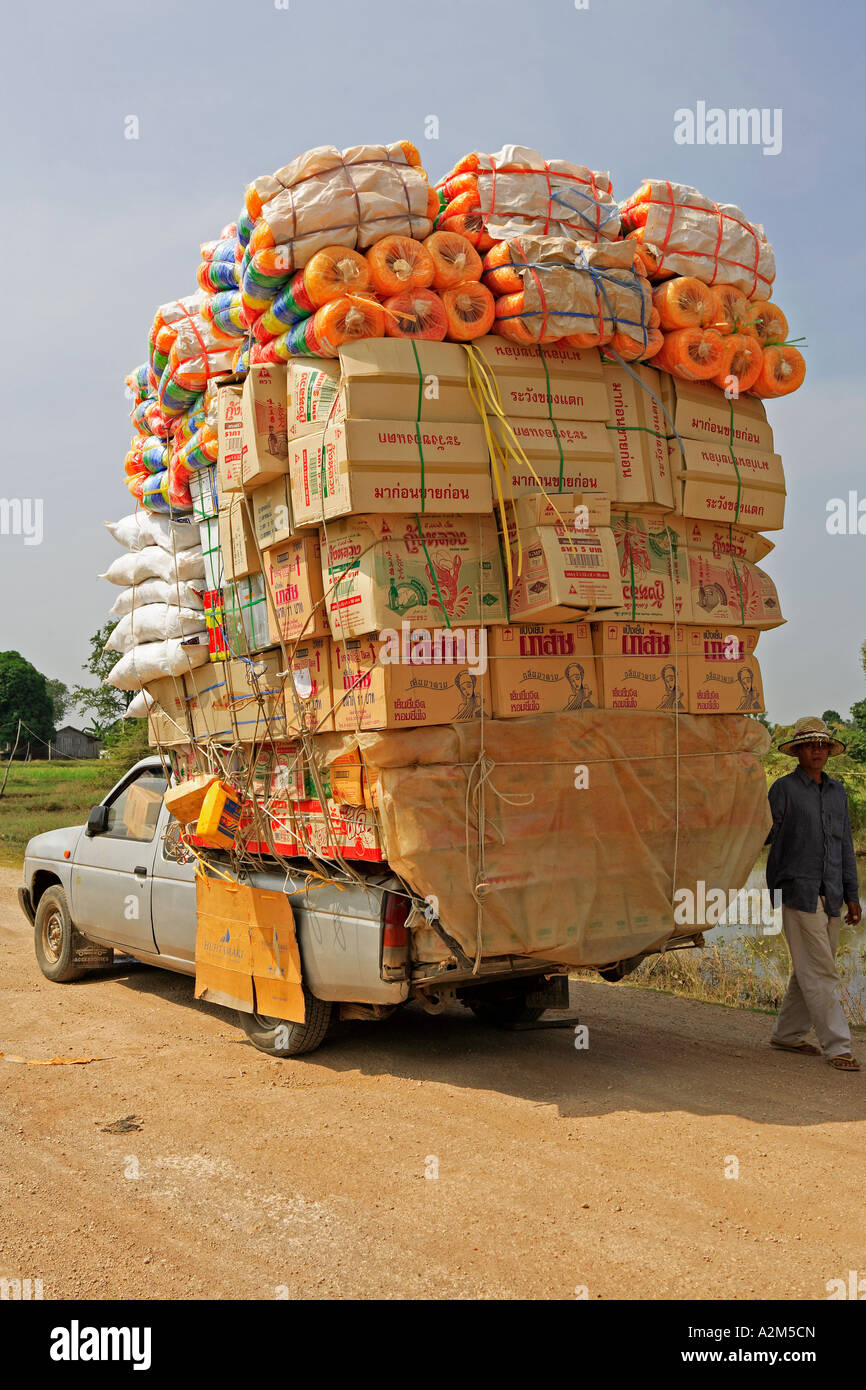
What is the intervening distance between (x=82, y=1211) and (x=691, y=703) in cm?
374

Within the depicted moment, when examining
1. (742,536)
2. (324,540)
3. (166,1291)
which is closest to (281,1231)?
(166,1291)

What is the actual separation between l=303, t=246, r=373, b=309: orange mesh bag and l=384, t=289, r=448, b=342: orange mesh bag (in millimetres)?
190

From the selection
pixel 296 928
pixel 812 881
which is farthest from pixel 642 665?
pixel 296 928

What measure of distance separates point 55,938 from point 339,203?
19.5ft

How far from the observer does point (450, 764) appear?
5.07 meters

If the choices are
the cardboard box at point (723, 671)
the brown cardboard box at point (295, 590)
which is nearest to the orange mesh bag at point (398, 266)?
the brown cardboard box at point (295, 590)

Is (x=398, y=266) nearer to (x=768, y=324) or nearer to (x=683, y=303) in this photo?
(x=683, y=303)

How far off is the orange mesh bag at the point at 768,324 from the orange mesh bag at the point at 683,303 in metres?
0.44

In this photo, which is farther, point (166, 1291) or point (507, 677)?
point (507, 677)

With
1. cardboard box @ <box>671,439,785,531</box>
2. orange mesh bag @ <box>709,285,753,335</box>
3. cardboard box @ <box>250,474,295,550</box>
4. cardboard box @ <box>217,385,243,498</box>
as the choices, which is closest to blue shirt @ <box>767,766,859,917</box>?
cardboard box @ <box>671,439,785,531</box>

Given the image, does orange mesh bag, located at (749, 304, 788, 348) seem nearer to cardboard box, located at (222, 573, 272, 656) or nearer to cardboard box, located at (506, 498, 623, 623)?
cardboard box, located at (506, 498, 623, 623)

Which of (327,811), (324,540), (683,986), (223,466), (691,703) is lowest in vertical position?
(683,986)

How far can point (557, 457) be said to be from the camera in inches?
205
